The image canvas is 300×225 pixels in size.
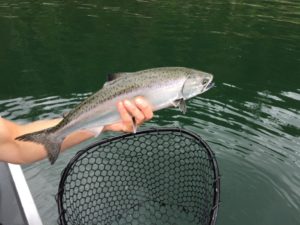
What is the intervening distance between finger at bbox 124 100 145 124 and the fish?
0.18 ft

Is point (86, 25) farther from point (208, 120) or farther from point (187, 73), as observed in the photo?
point (187, 73)

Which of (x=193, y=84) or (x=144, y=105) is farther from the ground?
(x=193, y=84)

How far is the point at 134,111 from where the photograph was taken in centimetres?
385

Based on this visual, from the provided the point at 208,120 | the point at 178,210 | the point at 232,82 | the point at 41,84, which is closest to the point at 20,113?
the point at 41,84

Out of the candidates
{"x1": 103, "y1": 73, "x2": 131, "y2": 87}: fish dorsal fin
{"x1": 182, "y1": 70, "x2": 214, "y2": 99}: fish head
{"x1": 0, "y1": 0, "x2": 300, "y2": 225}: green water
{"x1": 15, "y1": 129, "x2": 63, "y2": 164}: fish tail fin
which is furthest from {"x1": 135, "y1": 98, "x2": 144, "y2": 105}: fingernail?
{"x1": 0, "y1": 0, "x2": 300, "y2": 225}: green water

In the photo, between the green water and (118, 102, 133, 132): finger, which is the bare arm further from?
the green water

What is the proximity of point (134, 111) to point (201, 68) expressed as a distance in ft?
37.7

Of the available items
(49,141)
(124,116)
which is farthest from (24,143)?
(124,116)

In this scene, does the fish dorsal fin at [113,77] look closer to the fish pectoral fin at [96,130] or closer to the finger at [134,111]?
the finger at [134,111]

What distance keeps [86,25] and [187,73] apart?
17715 millimetres

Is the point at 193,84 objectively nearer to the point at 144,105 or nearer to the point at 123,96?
the point at 144,105

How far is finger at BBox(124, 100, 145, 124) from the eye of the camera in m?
3.82

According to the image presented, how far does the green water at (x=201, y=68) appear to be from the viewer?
308 inches

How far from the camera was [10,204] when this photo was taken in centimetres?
472
